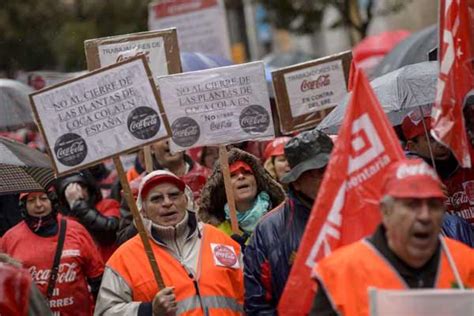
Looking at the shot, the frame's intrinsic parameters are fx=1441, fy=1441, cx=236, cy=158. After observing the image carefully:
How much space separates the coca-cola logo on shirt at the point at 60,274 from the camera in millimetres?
9398

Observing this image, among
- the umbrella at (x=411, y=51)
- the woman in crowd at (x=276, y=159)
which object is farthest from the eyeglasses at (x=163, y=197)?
the umbrella at (x=411, y=51)

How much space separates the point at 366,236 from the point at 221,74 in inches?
128

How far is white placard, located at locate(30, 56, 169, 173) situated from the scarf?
1571 mm

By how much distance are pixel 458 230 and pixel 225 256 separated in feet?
4.11

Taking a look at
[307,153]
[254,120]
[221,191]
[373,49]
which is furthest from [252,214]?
[373,49]

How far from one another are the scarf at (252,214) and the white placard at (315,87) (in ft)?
6.20

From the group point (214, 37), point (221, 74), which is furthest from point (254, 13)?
point (221, 74)

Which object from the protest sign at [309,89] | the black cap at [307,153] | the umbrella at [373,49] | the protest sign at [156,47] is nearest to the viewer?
the black cap at [307,153]

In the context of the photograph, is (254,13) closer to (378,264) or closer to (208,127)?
(208,127)

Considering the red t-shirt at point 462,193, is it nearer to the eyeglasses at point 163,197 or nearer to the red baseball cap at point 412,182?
the eyeglasses at point 163,197

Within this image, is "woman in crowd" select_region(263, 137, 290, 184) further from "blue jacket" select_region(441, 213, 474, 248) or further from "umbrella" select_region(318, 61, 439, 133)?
"blue jacket" select_region(441, 213, 474, 248)

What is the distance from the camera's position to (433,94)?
867cm

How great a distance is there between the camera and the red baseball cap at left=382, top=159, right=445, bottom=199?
18.6ft

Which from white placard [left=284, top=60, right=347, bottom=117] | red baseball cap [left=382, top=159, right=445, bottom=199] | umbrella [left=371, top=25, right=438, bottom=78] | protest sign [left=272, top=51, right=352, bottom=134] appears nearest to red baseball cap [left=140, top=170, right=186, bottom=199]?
red baseball cap [left=382, top=159, right=445, bottom=199]
